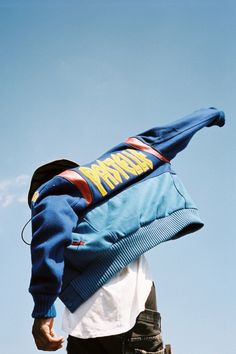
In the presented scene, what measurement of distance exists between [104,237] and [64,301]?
0.37 metres

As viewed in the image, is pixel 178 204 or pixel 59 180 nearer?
pixel 59 180

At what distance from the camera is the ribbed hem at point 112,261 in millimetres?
2207

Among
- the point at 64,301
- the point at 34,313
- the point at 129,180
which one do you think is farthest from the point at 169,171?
the point at 34,313

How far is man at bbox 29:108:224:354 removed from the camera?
6.76 ft

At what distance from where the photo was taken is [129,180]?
8.21 ft

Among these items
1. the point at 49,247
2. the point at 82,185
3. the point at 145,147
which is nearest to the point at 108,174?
the point at 82,185

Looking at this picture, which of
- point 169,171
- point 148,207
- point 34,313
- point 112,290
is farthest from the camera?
point 169,171

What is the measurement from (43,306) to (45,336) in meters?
0.13

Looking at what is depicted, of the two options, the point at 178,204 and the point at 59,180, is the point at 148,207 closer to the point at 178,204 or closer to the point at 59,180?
the point at 178,204

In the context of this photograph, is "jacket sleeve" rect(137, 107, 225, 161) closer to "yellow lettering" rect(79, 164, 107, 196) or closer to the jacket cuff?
Answer: "yellow lettering" rect(79, 164, 107, 196)

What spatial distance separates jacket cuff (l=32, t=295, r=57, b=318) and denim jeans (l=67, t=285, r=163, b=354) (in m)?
0.29

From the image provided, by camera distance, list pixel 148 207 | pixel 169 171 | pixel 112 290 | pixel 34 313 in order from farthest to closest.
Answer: pixel 169 171, pixel 148 207, pixel 112 290, pixel 34 313

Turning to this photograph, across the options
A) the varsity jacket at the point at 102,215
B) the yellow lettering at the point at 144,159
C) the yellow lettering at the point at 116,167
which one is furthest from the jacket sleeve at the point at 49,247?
the yellow lettering at the point at 144,159

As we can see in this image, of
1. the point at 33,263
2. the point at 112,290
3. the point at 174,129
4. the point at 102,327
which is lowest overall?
the point at 102,327
